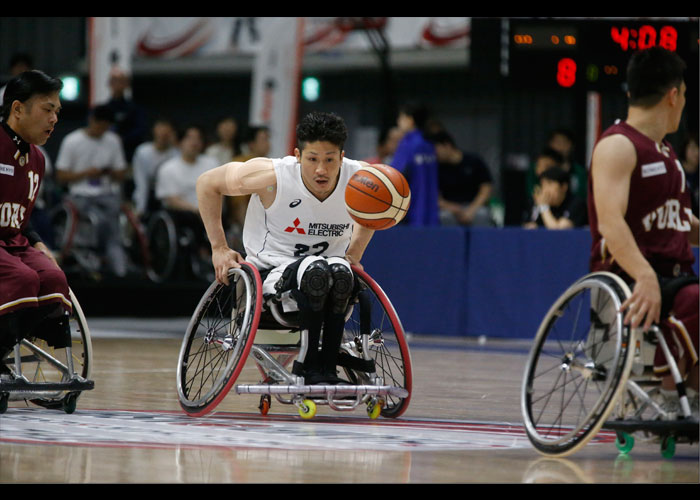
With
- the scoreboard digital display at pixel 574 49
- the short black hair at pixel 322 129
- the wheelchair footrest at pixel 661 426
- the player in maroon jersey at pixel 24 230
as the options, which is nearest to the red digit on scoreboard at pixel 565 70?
the scoreboard digital display at pixel 574 49

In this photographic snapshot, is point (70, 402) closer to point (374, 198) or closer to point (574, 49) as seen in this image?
point (374, 198)

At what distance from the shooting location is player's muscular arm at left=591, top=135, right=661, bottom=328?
4812 millimetres

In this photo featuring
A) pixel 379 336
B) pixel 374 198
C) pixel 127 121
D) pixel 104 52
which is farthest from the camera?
pixel 104 52

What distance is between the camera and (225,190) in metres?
6.58

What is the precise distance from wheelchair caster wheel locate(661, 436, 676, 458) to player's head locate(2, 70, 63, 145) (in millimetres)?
3205

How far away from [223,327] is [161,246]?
7.67 m

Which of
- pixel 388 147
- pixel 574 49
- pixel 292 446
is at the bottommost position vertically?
pixel 292 446

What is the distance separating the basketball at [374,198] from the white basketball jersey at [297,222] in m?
0.21

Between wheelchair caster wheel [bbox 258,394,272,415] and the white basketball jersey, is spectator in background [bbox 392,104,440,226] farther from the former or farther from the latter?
wheelchair caster wheel [bbox 258,394,272,415]

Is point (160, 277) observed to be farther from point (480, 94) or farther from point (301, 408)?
point (480, 94)

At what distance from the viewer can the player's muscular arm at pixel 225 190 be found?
6355 millimetres

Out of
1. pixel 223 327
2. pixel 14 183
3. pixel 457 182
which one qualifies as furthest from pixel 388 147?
pixel 14 183

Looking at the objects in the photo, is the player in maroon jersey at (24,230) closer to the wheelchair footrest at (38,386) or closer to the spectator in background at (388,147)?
the wheelchair footrest at (38,386)

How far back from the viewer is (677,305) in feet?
16.5
